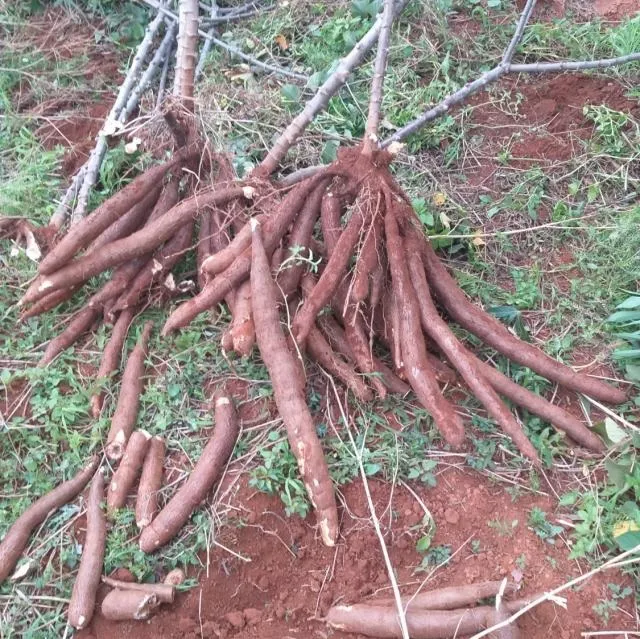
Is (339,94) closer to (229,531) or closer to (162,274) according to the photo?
(162,274)

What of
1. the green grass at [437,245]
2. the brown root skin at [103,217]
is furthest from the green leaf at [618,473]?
the brown root skin at [103,217]

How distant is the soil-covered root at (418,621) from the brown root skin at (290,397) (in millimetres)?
240

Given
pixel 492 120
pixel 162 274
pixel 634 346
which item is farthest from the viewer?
pixel 492 120

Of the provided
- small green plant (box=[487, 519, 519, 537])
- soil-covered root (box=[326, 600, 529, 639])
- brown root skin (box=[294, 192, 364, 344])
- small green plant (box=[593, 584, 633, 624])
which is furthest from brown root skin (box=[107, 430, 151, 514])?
small green plant (box=[593, 584, 633, 624])

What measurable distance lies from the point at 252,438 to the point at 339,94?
6.90 ft

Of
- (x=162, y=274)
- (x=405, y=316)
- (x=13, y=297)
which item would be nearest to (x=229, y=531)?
(x=405, y=316)

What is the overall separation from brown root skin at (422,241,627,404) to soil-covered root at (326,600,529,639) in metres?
0.84

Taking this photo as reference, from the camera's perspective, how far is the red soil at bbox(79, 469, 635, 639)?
186 cm

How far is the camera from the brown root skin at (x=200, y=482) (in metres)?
1.99

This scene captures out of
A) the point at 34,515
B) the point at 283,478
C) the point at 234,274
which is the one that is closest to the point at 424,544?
the point at 283,478

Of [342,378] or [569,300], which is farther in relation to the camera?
[569,300]

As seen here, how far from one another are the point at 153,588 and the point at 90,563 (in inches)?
9.1

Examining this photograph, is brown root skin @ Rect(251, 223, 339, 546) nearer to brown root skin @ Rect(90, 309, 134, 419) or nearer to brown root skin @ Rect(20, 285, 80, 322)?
brown root skin @ Rect(90, 309, 134, 419)

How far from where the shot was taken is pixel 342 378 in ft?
7.52
